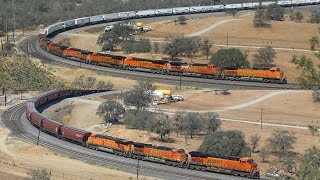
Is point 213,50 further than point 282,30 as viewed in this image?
No

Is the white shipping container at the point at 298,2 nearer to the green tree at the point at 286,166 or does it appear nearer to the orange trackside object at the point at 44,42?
the orange trackside object at the point at 44,42

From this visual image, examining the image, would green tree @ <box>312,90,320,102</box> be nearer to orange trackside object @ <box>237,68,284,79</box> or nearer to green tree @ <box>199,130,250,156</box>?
orange trackside object @ <box>237,68,284,79</box>

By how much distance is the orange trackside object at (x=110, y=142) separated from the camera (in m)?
62.0

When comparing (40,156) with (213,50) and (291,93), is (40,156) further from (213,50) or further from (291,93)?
(213,50)

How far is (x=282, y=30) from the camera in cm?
14012

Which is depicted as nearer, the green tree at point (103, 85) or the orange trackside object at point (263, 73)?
the orange trackside object at point (263, 73)

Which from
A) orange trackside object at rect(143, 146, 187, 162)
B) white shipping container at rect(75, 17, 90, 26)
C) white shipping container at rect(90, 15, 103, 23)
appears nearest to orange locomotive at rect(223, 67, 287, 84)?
orange trackside object at rect(143, 146, 187, 162)

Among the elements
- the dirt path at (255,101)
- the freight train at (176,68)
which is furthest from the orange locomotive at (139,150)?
the freight train at (176,68)

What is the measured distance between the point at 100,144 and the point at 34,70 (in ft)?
152

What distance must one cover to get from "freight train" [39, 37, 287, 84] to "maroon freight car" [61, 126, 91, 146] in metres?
39.7

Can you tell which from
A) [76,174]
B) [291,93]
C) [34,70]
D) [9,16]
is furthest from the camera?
[9,16]

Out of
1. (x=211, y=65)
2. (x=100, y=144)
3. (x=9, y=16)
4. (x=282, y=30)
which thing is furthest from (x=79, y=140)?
(x=9, y=16)

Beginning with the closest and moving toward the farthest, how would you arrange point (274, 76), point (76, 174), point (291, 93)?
point (76, 174) → point (291, 93) → point (274, 76)

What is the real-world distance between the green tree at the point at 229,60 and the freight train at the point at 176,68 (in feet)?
7.16
